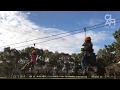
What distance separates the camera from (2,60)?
10977mm

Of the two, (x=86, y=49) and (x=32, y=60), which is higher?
(x=86, y=49)

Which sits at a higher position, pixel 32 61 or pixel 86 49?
pixel 86 49

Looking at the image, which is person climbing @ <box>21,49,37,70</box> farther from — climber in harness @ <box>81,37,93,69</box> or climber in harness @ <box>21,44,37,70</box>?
climber in harness @ <box>81,37,93,69</box>

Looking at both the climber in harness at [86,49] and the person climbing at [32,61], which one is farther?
the person climbing at [32,61]

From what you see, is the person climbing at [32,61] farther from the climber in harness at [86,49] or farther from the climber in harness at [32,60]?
the climber in harness at [86,49]

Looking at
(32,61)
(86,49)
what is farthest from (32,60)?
(86,49)

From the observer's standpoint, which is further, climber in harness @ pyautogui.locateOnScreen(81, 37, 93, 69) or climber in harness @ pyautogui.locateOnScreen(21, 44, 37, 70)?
climber in harness @ pyautogui.locateOnScreen(21, 44, 37, 70)

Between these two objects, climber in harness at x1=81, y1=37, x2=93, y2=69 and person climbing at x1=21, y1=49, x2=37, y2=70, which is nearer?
climber in harness at x1=81, y1=37, x2=93, y2=69

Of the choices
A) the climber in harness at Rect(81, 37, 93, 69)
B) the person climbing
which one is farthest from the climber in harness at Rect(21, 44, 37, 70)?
the climber in harness at Rect(81, 37, 93, 69)

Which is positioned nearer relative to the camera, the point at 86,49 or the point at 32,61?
the point at 86,49

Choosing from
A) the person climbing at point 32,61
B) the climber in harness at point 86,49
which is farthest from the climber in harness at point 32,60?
the climber in harness at point 86,49

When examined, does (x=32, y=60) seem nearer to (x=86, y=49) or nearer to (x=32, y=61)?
(x=32, y=61)
